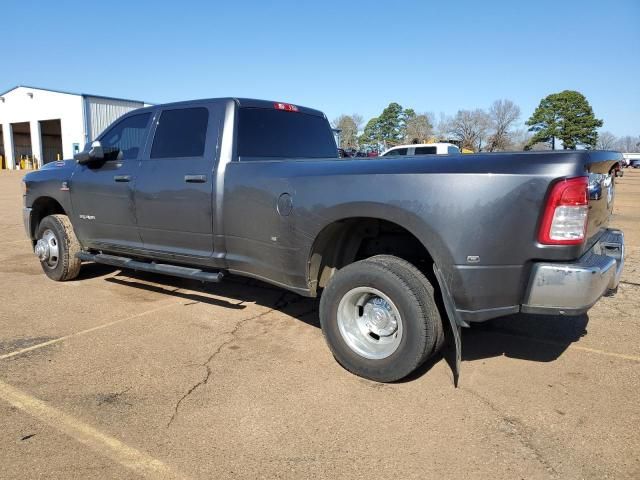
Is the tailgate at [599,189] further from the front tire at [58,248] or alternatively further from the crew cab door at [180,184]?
the front tire at [58,248]

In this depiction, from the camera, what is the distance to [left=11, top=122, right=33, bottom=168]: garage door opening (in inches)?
2008

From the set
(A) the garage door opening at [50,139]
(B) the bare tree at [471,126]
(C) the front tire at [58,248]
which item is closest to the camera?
(C) the front tire at [58,248]

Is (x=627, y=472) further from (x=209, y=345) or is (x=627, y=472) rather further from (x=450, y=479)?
(x=209, y=345)

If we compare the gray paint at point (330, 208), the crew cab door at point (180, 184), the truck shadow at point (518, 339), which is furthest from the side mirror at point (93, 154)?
the truck shadow at point (518, 339)

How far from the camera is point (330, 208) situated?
3.42m

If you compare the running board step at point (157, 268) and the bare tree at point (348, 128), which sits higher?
the bare tree at point (348, 128)

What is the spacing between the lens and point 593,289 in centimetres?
278

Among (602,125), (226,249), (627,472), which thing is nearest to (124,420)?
(226,249)

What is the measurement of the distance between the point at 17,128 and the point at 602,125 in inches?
3140

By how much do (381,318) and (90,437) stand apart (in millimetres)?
1895

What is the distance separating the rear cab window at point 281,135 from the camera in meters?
4.52

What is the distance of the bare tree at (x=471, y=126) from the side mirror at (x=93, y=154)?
221 feet

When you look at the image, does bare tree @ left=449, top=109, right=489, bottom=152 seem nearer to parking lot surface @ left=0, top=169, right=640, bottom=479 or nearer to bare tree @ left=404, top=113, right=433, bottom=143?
bare tree @ left=404, top=113, right=433, bottom=143

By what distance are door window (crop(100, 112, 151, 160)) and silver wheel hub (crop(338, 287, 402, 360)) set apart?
2.90 meters
